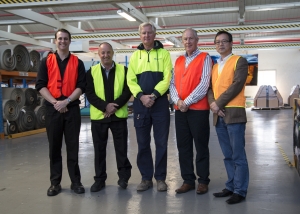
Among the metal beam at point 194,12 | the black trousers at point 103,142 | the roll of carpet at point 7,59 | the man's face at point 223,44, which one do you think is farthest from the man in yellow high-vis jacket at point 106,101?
the metal beam at point 194,12

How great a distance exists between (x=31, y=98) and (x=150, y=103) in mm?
6618

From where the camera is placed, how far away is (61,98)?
11.3 ft

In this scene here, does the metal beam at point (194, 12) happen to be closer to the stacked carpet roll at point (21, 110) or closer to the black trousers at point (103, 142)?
the stacked carpet roll at point (21, 110)

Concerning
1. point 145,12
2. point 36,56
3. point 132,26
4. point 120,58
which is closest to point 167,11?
point 145,12

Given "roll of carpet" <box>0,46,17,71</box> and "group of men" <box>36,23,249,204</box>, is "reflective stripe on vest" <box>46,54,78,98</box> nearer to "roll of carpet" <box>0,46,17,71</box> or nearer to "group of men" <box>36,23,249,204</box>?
"group of men" <box>36,23,249,204</box>

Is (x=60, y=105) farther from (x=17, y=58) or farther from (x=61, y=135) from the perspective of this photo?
(x=17, y=58)

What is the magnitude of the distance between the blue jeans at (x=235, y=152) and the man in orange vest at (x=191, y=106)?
214 mm

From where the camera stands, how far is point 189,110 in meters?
3.35

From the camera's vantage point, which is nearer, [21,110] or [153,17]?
[21,110]

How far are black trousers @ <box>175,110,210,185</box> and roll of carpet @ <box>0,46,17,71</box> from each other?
599 cm

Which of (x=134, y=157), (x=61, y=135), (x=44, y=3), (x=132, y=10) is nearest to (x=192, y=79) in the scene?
(x=61, y=135)

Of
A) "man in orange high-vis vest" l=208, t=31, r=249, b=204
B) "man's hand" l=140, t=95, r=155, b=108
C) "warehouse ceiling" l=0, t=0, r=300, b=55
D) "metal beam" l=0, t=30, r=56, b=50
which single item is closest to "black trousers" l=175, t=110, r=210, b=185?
"man in orange high-vis vest" l=208, t=31, r=249, b=204

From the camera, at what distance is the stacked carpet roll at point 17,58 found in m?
8.04

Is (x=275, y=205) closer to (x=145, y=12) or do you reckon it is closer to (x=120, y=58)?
(x=145, y=12)
